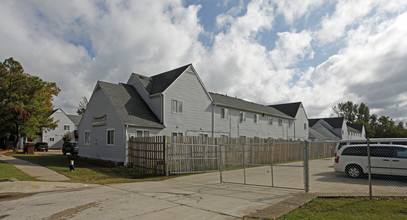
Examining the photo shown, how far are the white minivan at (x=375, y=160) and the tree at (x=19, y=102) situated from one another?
3515 cm

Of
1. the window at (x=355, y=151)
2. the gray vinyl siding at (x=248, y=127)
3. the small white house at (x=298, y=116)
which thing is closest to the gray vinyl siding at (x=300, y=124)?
the small white house at (x=298, y=116)

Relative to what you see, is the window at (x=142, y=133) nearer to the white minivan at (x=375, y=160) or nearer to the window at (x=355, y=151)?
the white minivan at (x=375, y=160)

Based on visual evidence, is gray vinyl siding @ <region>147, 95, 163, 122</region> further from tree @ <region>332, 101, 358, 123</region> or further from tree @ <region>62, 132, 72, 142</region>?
tree @ <region>332, 101, 358, 123</region>

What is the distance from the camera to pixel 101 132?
23.1m

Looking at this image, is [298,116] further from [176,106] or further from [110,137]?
[110,137]

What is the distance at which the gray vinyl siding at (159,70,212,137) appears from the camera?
922 inches

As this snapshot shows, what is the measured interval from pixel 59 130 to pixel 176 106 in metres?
39.2

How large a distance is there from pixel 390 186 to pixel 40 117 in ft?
129

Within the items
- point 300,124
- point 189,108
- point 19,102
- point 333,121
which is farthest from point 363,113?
point 19,102

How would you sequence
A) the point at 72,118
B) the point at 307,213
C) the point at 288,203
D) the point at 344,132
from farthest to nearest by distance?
the point at 344,132, the point at 72,118, the point at 288,203, the point at 307,213

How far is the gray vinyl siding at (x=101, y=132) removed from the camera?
803 inches

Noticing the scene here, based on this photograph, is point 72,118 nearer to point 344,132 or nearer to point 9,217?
point 9,217

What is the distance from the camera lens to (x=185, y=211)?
757cm

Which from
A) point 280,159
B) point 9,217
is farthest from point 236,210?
point 280,159
